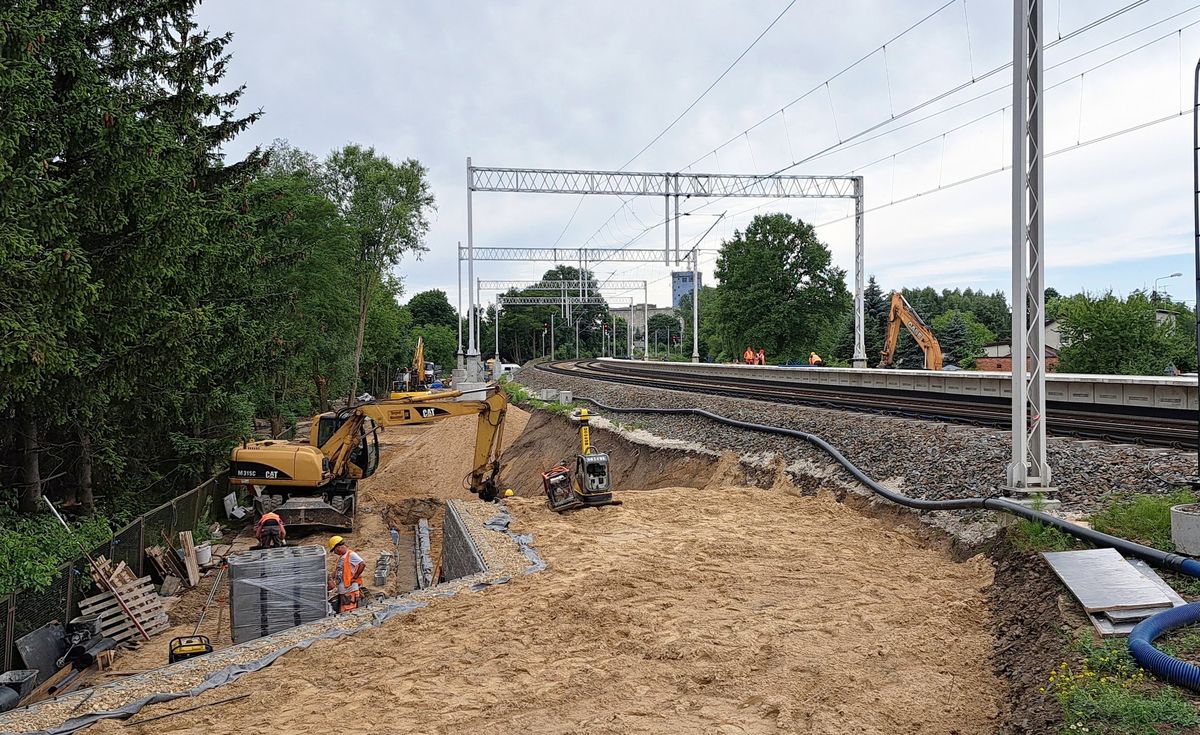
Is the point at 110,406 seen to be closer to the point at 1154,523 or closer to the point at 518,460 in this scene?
the point at 518,460

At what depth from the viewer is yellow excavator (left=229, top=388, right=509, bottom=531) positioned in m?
18.2

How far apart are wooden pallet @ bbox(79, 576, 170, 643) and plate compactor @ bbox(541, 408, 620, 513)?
7.10m

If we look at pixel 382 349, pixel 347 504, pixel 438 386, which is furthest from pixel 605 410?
pixel 382 349

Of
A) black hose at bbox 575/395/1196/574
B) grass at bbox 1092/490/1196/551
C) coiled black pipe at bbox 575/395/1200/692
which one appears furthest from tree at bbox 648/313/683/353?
grass at bbox 1092/490/1196/551

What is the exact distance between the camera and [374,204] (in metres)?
45.2

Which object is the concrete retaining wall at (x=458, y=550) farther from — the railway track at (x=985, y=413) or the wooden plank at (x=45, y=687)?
the railway track at (x=985, y=413)

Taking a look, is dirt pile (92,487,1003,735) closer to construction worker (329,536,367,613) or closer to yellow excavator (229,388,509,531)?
construction worker (329,536,367,613)

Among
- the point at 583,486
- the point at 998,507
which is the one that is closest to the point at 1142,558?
the point at 998,507

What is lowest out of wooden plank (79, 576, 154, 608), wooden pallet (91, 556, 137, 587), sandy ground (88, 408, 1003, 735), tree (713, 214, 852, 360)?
wooden plank (79, 576, 154, 608)

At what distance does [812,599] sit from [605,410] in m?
21.1

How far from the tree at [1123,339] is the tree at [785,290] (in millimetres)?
21423

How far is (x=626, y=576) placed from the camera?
9.97 m

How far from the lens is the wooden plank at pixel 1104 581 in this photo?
6.54 meters

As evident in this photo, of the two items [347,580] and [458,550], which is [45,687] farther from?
[458,550]
